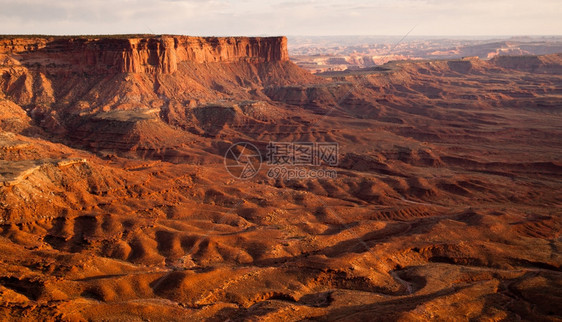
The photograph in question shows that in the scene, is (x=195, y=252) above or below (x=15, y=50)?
below

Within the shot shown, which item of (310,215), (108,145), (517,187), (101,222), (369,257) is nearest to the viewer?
(369,257)

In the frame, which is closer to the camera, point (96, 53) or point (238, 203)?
point (238, 203)

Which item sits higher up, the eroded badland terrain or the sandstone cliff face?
the sandstone cliff face

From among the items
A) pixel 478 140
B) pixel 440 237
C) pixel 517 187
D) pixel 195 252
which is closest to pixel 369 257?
pixel 440 237

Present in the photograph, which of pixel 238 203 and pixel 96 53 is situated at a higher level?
pixel 96 53

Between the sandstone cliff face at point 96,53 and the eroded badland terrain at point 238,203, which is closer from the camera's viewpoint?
the eroded badland terrain at point 238,203

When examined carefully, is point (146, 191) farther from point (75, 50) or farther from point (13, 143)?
point (75, 50)

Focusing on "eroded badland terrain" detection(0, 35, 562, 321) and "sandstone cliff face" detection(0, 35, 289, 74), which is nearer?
"eroded badland terrain" detection(0, 35, 562, 321)

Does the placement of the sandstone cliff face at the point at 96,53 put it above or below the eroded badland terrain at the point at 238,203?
above
